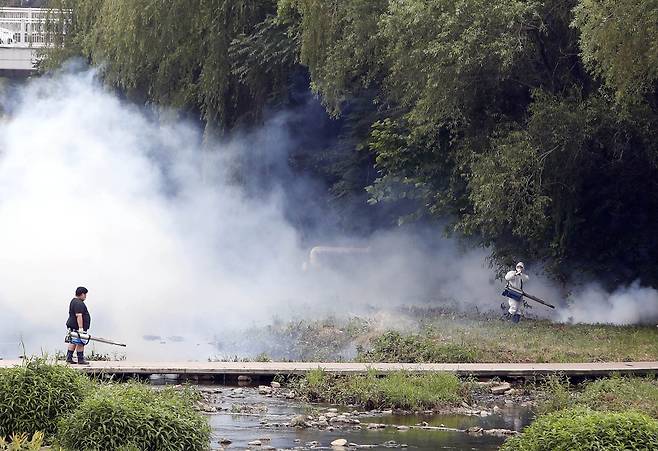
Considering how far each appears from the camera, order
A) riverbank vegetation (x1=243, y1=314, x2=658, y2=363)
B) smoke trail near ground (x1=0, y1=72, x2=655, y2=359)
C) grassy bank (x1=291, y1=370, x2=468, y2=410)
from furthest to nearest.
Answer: smoke trail near ground (x1=0, y1=72, x2=655, y2=359) < riverbank vegetation (x1=243, y1=314, x2=658, y2=363) < grassy bank (x1=291, y1=370, x2=468, y2=410)

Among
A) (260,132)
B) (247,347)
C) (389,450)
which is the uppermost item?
(260,132)

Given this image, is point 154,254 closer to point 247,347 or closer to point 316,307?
point 316,307

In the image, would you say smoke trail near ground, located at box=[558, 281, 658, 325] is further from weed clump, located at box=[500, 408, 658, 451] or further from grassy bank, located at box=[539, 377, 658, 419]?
weed clump, located at box=[500, 408, 658, 451]

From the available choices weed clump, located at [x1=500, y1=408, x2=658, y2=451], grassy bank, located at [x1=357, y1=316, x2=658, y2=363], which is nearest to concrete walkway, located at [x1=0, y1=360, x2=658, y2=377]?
grassy bank, located at [x1=357, y1=316, x2=658, y2=363]

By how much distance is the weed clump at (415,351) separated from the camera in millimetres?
26047

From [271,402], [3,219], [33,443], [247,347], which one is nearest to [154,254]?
[3,219]

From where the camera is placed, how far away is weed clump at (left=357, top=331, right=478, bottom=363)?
85.5 ft

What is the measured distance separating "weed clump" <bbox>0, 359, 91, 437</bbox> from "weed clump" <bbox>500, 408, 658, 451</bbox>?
524 centimetres

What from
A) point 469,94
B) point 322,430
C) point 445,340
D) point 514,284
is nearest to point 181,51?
point 469,94

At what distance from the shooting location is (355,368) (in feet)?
77.1

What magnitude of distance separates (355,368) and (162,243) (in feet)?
60.3

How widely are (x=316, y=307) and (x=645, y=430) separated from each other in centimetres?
2299

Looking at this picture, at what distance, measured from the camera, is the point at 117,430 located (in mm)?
14367

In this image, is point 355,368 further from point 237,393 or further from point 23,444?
point 23,444
